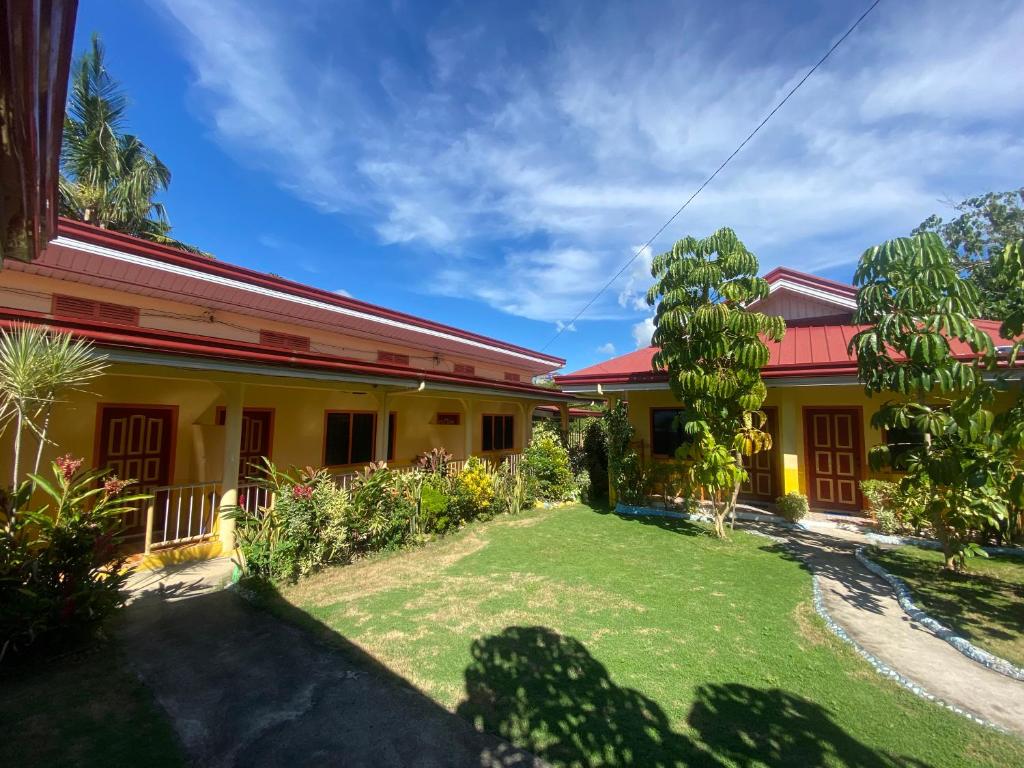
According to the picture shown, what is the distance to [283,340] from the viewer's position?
974cm

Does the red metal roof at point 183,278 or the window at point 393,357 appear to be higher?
the red metal roof at point 183,278

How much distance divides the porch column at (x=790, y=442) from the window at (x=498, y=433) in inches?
318

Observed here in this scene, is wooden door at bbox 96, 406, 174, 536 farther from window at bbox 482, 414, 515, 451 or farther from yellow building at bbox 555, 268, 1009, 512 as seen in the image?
window at bbox 482, 414, 515, 451

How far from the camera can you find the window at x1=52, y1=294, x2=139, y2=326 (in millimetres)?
6852

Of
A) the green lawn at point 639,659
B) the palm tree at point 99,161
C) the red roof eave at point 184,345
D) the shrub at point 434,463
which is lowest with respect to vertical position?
the green lawn at point 639,659

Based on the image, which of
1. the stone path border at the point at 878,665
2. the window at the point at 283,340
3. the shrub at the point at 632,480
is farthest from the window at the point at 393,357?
the stone path border at the point at 878,665

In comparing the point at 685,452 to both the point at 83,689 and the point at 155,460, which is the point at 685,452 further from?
the point at 155,460

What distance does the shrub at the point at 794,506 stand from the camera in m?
8.27

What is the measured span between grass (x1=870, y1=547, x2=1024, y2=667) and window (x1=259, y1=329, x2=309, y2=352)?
1122cm

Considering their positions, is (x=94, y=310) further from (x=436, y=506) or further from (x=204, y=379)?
(x=436, y=506)

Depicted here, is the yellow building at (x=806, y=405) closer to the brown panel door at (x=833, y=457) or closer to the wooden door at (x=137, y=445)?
the brown panel door at (x=833, y=457)

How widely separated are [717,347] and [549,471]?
5.60 metres

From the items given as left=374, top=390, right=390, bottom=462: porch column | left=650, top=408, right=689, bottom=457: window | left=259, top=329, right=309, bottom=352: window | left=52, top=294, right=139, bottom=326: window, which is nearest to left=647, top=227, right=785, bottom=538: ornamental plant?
left=650, top=408, right=689, bottom=457: window

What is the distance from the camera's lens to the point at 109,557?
3.78m
